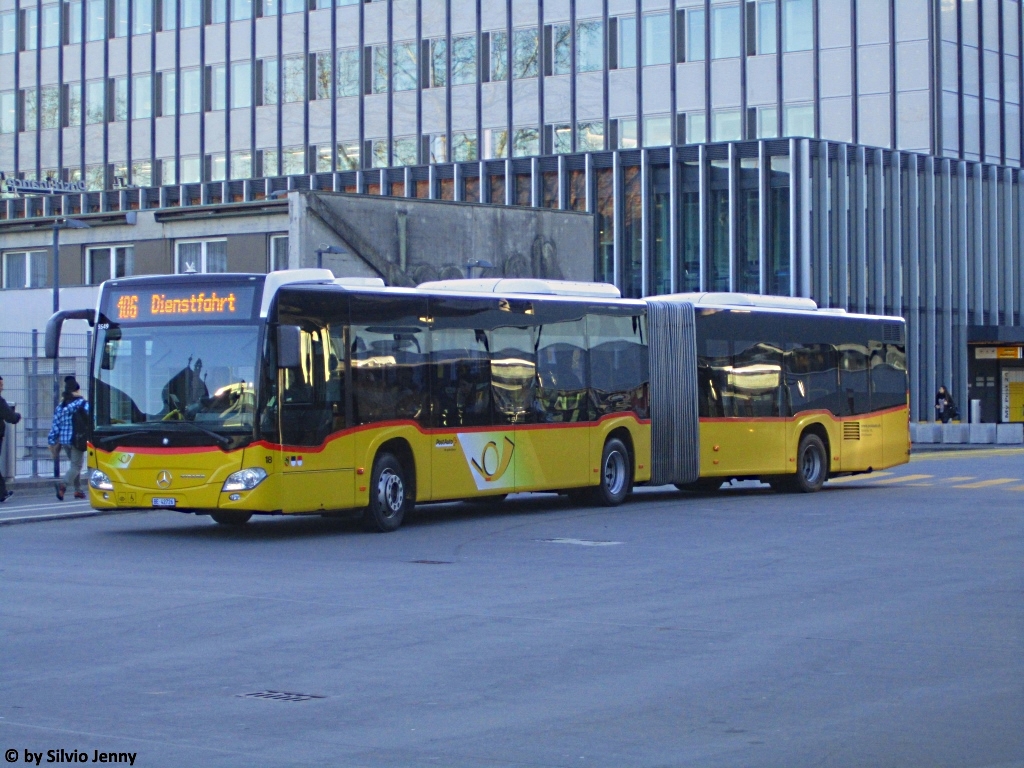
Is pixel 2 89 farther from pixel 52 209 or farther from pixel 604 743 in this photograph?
pixel 604 743

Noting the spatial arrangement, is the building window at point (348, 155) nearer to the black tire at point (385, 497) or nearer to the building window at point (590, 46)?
the building window at point (590, 46)

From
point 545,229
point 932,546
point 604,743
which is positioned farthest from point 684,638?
point 545,229

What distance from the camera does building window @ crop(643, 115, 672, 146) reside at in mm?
54906

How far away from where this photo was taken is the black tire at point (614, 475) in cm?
2306

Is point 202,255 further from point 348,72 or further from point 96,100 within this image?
point 96,100

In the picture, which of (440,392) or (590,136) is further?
(590,136)

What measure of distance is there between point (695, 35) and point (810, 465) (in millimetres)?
30573

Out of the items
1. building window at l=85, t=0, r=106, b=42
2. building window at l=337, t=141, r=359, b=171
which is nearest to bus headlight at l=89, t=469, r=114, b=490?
building window at l=337, t=141, r=359, b=171

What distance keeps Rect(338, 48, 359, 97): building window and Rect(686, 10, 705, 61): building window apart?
1328cm

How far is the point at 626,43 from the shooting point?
55.7 meters

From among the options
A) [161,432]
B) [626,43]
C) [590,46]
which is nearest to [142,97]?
[590,46]

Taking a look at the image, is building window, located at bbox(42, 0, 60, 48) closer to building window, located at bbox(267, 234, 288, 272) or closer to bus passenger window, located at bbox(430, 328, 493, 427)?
building window, located at bbox(267, 234, 288, 272)

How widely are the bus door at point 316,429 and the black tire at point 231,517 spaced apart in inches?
62.3

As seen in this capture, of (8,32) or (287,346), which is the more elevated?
(8,32)
